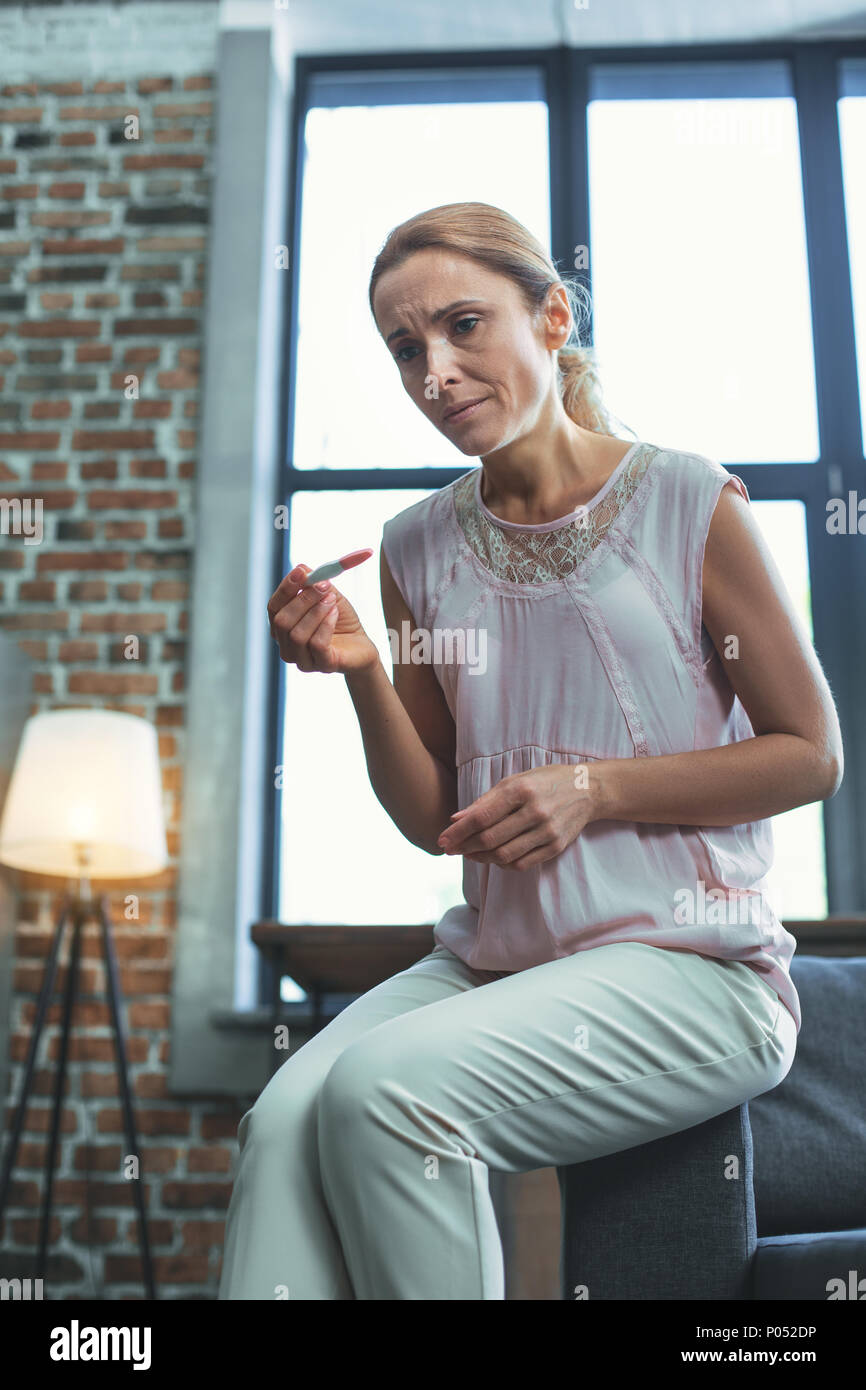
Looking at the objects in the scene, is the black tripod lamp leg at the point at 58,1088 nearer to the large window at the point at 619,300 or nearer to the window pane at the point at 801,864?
the large window at the point at 619,300

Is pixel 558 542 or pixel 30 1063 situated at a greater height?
pixel 558 542

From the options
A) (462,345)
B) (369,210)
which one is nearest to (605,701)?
(462,345)

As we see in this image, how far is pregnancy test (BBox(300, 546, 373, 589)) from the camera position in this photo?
1178 mm

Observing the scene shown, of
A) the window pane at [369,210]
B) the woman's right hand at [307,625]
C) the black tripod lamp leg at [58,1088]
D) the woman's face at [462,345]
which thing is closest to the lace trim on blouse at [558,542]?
the woman's face at [462,345]

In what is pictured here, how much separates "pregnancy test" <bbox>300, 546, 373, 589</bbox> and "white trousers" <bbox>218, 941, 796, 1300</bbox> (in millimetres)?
427

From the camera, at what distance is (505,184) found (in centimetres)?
371

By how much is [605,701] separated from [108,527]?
2338 mm

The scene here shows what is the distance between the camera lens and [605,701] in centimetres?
123

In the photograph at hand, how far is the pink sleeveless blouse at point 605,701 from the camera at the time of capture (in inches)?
44.9

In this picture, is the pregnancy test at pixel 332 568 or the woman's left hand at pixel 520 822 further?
the pregnancy test at pixel 332 568

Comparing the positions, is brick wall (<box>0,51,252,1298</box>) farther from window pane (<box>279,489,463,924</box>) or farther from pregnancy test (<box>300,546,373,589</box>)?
pregnancy test (<box>300,546,373,589</box>)

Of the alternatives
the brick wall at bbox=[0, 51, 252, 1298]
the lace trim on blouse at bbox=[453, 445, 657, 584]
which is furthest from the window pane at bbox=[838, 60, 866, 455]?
the lace trim on blouse at bbox=[453, 445, 657, 584]

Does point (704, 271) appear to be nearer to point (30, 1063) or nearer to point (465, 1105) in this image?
point (30, 1063)

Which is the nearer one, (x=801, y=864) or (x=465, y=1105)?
(x=465, y=1105)
